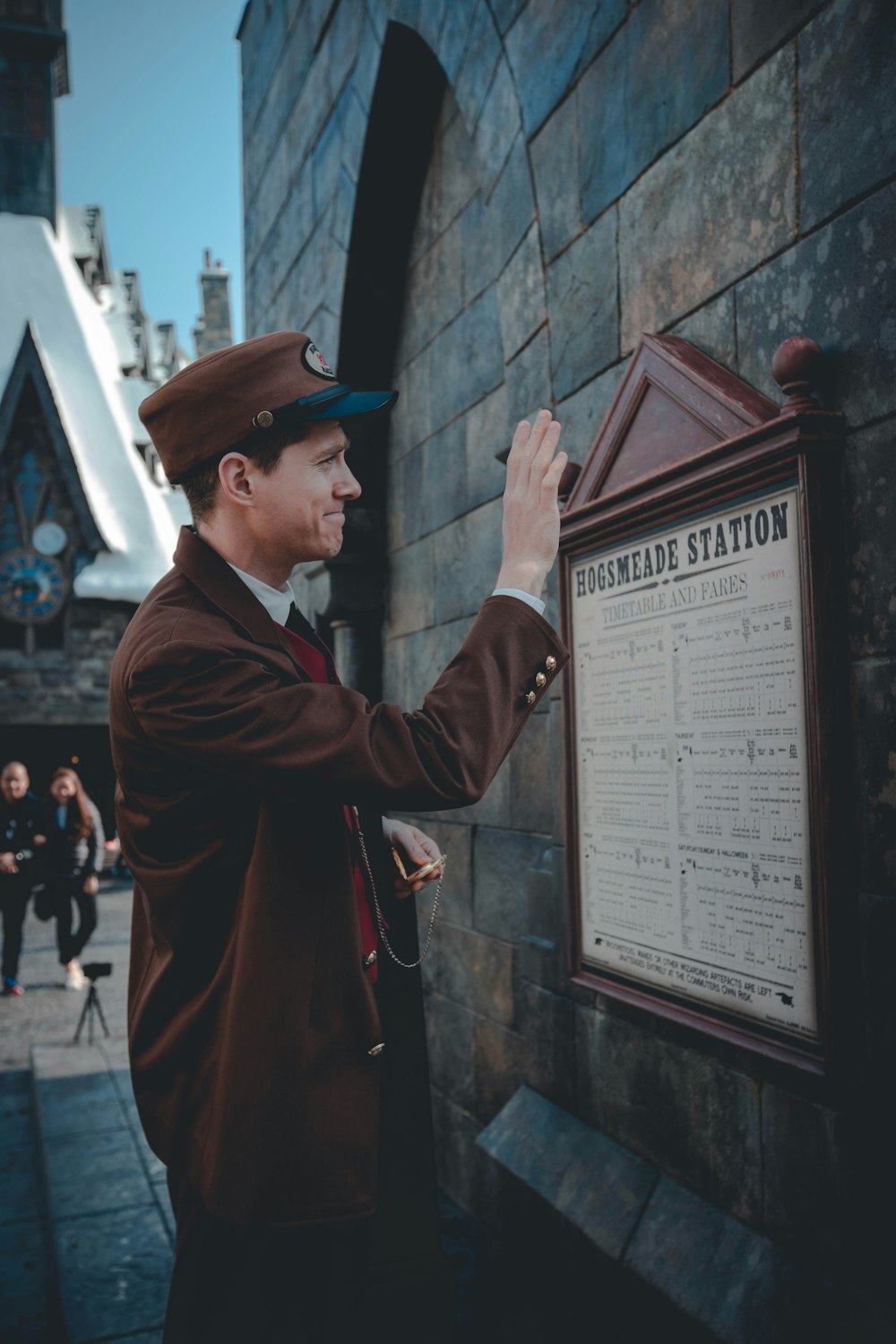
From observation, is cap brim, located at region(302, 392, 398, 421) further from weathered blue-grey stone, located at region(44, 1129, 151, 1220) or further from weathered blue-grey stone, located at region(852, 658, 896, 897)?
weathered blue-grey stone, located at region(44, 1129, 151, 1220)

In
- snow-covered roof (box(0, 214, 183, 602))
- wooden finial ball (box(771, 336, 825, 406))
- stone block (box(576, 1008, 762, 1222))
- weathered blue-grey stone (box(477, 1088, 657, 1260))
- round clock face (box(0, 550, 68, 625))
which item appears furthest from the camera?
snow-covered roof (box(0, 214, 183, 602))

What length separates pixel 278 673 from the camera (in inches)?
61.1

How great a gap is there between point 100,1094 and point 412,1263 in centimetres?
404

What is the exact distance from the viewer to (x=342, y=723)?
4.71ft

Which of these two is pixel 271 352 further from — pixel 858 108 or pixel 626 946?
pixel 626 946

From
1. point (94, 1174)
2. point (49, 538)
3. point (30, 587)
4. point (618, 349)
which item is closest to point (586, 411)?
point (618, 349)

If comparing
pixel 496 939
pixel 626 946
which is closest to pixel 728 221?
pixel 626 946

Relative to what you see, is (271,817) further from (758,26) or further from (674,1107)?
(758,26)

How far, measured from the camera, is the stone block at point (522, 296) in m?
2.92

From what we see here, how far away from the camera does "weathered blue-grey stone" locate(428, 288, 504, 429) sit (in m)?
3.91

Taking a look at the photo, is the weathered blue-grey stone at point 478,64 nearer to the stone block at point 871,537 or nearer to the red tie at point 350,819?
the stone block at point 871,537

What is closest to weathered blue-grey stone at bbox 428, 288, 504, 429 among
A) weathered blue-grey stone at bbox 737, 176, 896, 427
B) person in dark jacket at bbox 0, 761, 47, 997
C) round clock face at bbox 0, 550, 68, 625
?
weathered blue-grey stone at bbox 737, 176, 896, 427

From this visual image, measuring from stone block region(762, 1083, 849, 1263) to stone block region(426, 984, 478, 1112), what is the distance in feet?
6.65

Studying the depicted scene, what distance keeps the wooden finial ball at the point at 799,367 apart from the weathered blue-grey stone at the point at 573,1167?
1.65 metres
